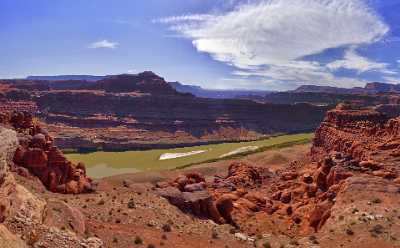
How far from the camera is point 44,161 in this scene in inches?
1065

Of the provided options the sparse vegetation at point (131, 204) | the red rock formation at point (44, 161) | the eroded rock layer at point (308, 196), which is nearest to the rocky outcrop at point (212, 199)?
the eroded rock layer at point (308, 196)

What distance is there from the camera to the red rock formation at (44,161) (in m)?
26.3

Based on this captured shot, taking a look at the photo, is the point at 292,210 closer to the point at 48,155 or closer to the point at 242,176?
the point at 242,176

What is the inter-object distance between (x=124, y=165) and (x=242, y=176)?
32.1 metres

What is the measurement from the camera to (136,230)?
805 inches

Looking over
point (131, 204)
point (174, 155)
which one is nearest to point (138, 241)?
point (131, 204)

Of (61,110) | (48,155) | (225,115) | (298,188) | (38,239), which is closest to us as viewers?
(38,239)

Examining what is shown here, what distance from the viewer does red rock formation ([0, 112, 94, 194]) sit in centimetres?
2633

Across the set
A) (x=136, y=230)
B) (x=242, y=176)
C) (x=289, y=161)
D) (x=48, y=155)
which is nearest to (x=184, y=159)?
(x=289, y=161)

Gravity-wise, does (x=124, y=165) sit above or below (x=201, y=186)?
below

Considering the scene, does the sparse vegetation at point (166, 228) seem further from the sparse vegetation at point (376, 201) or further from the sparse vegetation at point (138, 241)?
the sparse vegetation at point (376, 201)

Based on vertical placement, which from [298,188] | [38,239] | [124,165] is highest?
[38,239]

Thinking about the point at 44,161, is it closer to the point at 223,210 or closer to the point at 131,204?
the point at 131,204

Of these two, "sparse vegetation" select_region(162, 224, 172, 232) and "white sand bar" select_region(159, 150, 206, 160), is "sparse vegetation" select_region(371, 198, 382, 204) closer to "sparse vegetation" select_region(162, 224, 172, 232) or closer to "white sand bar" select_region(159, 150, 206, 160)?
"sparse vegetation" select_region(162, 224, 172, 232)
